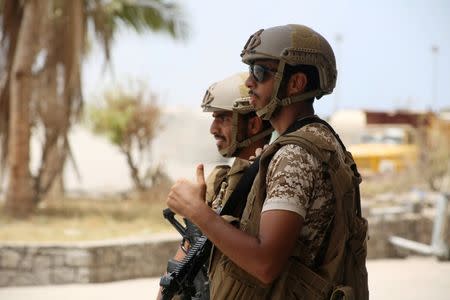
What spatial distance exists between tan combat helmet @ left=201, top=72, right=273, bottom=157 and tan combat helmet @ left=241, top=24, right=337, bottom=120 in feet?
2.09

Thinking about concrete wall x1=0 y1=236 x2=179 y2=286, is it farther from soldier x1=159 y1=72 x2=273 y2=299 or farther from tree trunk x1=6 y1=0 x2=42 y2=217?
soldier x1=159 y1=72 x2=273 y2=299

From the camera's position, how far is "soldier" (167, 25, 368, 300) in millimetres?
1855

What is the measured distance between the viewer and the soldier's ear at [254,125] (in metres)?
2.71

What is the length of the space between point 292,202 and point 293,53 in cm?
38

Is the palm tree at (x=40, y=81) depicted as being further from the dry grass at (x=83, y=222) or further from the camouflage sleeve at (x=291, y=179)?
the camouflage sleeve at (x=291, y=179)

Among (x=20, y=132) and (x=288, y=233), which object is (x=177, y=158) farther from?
(x=288, y=233)

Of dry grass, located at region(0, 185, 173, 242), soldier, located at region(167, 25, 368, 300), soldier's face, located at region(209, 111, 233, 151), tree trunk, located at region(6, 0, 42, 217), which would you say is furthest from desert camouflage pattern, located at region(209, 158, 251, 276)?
tree trunk, located at region(6, 0, 42, 217)

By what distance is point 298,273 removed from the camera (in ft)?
6.37

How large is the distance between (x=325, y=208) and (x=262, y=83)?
338 mm

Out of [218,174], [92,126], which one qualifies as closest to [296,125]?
[218,174]

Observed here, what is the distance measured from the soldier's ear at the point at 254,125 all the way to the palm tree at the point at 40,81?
9962mm

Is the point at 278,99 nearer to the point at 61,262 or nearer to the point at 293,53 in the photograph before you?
the point at 293,53

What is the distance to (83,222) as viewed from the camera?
11617mm

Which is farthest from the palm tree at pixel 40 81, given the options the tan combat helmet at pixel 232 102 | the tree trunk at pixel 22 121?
the tan combat helmet at pixel 232 102
